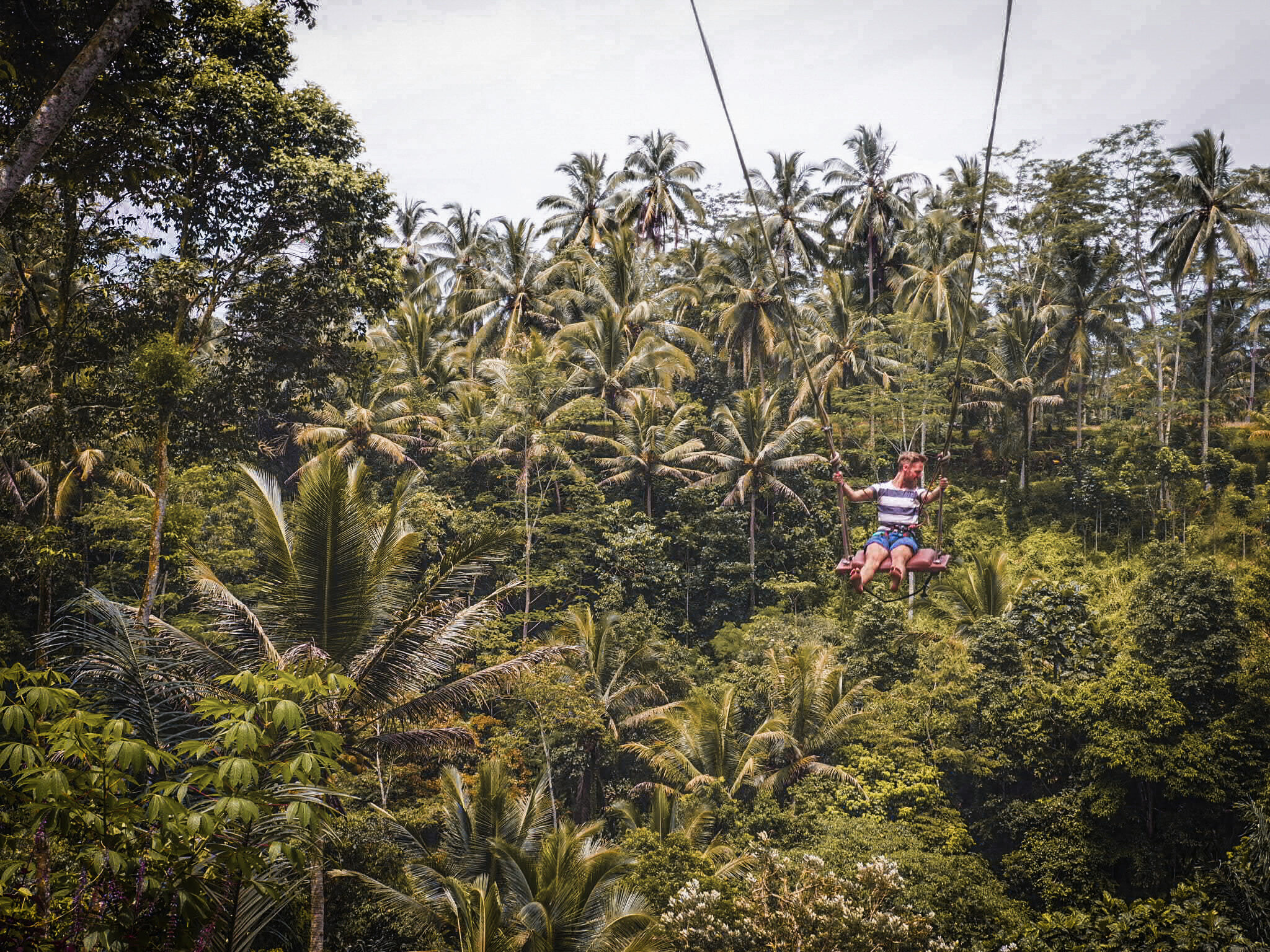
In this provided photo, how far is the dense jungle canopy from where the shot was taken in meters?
8.19

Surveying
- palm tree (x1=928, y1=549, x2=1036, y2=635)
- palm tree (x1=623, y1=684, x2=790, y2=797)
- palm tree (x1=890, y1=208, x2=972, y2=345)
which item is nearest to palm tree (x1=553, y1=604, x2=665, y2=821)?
palm tree (x1=623, y1=684, x2=790, y2=797)

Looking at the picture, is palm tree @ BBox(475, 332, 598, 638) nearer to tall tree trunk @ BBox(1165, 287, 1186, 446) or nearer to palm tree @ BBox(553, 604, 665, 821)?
palm tree @ BBox(553, 604, 665, 821)

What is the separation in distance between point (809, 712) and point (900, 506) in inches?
420

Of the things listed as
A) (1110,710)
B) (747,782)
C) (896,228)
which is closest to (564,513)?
(747,782)

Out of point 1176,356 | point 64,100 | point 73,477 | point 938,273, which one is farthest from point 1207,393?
point 73,477

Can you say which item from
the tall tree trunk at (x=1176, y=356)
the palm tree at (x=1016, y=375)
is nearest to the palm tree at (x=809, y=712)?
the palm tree at (x=1016, y=375)

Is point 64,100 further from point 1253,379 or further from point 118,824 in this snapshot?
point 1253,379

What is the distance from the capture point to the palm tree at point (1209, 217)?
2578 cm

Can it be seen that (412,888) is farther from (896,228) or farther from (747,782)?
(896,228)

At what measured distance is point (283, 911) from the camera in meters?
10.9

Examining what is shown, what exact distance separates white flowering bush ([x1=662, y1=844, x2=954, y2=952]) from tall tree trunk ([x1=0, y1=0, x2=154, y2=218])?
36.0 ft

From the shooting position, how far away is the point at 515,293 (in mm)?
30031

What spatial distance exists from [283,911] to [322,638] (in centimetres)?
385

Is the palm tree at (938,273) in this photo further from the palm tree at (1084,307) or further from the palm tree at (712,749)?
the palm tree at (712,749)
